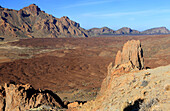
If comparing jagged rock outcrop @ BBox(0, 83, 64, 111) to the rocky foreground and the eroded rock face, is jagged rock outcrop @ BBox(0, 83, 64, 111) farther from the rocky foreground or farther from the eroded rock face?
the eroded rock face

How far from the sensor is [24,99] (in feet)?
51.5

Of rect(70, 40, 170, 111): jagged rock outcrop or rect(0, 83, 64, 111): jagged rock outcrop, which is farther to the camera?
rect(0, 83, 64, 111): jagged rock outcrop

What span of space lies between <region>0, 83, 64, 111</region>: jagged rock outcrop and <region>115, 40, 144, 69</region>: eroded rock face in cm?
1620

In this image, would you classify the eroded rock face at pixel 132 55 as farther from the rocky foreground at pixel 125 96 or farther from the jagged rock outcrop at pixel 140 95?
the jagged rock outcrop at pixel 140 95

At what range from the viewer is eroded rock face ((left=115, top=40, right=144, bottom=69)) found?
28203 millimetres

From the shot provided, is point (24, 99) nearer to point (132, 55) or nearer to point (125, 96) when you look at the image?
point (125, 96)

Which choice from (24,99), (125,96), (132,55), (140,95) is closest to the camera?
(140,95)

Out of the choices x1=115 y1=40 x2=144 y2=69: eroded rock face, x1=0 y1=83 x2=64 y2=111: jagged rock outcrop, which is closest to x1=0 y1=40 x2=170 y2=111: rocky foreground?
x1=0 y1=83 x2=64 y2=111: jagged rock outcrop

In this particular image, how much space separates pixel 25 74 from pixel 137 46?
3405 centimetres

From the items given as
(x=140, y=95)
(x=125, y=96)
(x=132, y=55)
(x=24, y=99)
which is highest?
(x=140, y=95)

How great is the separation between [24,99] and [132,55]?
64.8 feet

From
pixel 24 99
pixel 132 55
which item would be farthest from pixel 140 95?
pixel 132 55

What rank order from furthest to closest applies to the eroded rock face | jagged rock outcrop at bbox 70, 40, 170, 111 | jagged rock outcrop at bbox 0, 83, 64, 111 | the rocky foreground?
the eroded rock face, jagged rock outcrop at bbox 0, 83, 64, 111, the rocky foreground, jagged rock outcrop at bbox 70, 40, 170, 111

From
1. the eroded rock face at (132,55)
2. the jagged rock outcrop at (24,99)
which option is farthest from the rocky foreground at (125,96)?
the eroded rock face at (132,55)
